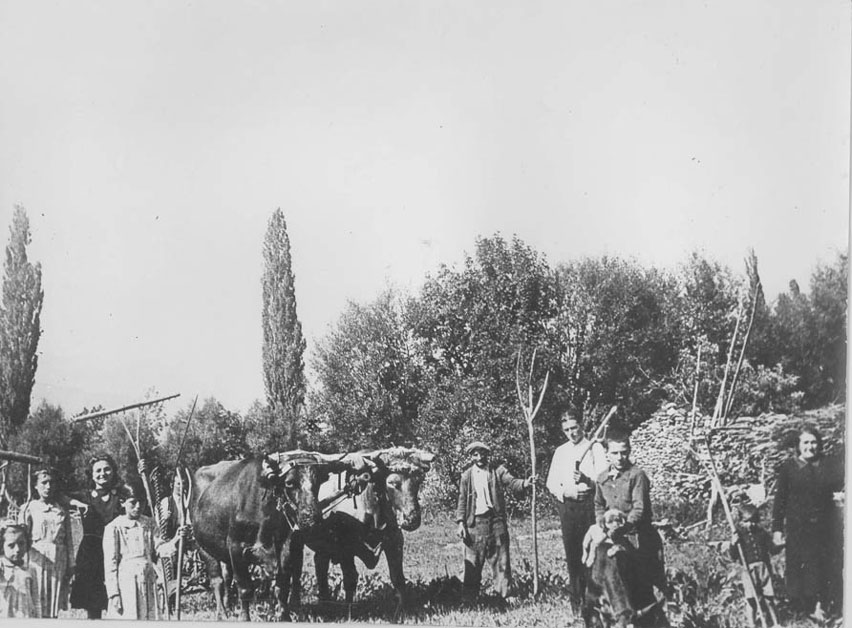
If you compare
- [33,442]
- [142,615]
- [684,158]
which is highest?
[684,158]

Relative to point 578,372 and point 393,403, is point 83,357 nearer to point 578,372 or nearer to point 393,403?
point 393,403

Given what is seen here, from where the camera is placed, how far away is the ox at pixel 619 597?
247 inches

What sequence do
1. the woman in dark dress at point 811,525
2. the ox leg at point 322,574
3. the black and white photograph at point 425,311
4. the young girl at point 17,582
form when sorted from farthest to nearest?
the young girl at point 17,582, the ox leg at point 322,574, the black and white photograph at point 425,311, the woman in dark dress at point 811,525

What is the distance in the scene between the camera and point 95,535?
6.98 m

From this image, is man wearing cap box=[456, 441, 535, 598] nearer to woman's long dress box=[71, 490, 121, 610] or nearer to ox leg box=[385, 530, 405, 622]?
ox leg box=[385, 530, 405, 622]

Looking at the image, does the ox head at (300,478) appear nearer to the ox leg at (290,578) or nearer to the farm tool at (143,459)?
the ox leg at (290,578)

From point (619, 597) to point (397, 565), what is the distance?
143 centimetres

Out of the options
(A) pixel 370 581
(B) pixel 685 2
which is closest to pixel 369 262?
(A) pixel 370 581

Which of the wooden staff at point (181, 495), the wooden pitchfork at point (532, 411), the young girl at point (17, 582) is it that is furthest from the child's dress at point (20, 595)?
the wooden pitchfork at point (532, 411)

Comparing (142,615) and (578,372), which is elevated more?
(578,372)

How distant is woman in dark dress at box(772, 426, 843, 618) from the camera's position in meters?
6.10

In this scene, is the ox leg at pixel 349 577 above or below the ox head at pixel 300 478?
below

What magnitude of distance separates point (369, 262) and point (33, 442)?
2709 millimetres

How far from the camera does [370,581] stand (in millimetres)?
6621
